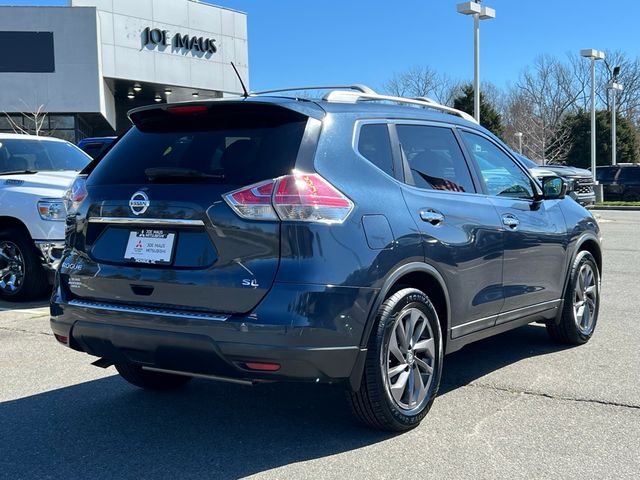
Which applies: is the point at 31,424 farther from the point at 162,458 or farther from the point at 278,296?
the point at 278,296

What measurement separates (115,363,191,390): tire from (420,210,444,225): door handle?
1.92m

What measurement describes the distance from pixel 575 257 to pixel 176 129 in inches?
138

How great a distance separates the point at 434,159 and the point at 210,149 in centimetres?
152

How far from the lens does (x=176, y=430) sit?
4.08 metres

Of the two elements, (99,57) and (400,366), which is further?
(99,57)

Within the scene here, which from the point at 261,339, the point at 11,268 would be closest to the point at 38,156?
the point at 11,268

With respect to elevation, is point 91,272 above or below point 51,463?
above

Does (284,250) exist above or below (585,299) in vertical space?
above

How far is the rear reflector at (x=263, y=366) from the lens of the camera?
133 inches

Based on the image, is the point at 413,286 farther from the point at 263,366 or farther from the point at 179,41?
the point at 179,41

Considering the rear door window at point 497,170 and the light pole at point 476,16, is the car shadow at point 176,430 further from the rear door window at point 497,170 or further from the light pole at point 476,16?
the light pole at point 476,16

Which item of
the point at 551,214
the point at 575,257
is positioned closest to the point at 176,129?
the point at 551,214

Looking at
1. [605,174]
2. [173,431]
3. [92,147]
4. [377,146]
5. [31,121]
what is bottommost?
[173,431]

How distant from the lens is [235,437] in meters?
3.96
